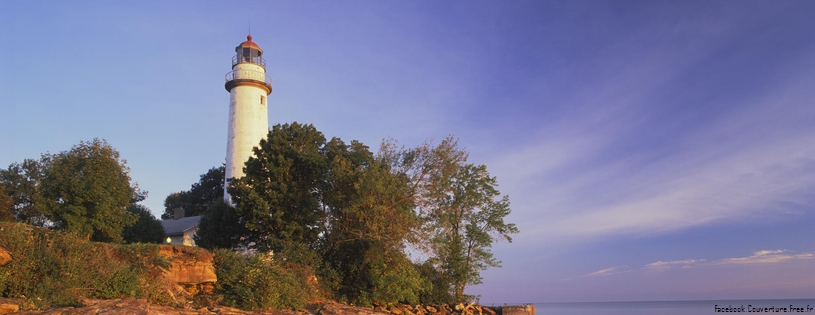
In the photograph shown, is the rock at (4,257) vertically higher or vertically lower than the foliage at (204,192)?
lower

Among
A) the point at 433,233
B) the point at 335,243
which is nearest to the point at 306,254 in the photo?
the point at 335,243

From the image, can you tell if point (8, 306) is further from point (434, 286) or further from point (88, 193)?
point (434, 286)

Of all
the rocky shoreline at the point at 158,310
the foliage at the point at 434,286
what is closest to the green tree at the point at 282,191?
the rocky shoreline at the point at 158,310

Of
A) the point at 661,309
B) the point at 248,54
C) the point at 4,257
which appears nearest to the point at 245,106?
the point at 248,54

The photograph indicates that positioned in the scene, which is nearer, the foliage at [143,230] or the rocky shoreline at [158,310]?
the rocky shoreline at [158,310]

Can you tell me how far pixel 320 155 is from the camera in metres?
24.1

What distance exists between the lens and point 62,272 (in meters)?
12.3

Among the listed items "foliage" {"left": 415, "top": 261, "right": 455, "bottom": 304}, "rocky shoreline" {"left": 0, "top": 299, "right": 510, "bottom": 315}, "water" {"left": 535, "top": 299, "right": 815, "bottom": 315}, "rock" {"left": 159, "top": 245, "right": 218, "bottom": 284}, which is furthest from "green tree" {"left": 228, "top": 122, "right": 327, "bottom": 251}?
"water" {"left": 535, "top": 299, "right": 815, "bottom": 315}

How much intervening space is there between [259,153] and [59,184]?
25.5ft

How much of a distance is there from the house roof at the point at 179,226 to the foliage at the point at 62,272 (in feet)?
67.6

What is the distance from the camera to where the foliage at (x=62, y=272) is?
11758 millimetres

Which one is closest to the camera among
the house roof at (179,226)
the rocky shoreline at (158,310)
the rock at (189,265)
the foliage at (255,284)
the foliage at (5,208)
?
the rocky shoreline at (158,310)

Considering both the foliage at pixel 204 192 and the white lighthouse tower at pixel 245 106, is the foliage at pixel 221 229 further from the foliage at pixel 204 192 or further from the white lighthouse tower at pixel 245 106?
the foliage at pixel 204 192

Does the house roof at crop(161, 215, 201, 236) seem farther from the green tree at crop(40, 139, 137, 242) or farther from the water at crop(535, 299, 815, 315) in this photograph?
the water at crop(535, 299, 815, 315)
